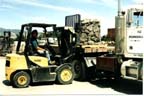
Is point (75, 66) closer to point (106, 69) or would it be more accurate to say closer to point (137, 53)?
point (106, 69)

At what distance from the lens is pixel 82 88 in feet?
39.9

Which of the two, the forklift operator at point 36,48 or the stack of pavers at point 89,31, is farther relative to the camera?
the stack of pavers at point 89,31

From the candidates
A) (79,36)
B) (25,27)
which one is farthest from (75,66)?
(25,27)

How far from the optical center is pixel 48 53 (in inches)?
515

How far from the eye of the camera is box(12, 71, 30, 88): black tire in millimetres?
12094

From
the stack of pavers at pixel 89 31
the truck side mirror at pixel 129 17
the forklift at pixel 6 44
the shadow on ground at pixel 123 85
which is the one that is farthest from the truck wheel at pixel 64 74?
the forklift at pixel 6 44

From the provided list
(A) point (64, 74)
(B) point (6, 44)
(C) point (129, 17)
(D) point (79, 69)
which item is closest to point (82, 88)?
(A) point (64, 74)

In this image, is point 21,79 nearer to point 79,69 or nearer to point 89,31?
point 79,69

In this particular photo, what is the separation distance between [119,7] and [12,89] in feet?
15.9

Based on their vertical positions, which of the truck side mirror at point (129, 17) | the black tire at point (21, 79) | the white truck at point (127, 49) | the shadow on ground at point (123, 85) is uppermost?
the truck side mirror at point (129, 17)

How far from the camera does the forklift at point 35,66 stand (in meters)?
12.2

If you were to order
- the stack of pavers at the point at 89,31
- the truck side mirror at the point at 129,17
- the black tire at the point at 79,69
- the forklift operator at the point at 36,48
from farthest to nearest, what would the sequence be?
the stack of pavers at the point at 89,31 < the black tire at the point at 79,69 < the forklift operator at the point at 36,48 < the truck side mirror at the point at 129,17

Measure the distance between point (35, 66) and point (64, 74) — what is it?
3.99 feet

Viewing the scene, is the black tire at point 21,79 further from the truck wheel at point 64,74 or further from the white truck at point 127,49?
the white truck at point 127,49
